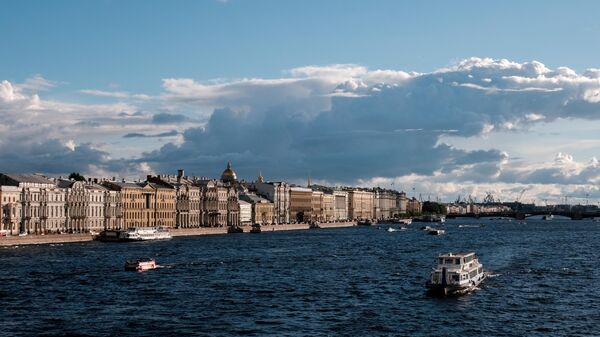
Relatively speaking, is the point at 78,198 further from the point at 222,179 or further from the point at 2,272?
the point at 222,179

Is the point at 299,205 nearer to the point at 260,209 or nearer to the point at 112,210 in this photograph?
the point at 260,209

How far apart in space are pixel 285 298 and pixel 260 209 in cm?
12929

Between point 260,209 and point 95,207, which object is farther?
point 260,209

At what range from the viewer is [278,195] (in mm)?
184625

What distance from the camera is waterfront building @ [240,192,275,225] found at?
17050cm

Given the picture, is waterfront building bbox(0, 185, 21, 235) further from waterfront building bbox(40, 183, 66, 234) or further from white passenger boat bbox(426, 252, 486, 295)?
white passenger boat bbox(426, 252, 486, 295)

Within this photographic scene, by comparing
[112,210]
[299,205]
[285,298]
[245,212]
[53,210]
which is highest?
[299,205]

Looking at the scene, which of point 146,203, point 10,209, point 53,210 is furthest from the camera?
point 146,203

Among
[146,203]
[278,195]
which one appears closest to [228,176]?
[278,195]

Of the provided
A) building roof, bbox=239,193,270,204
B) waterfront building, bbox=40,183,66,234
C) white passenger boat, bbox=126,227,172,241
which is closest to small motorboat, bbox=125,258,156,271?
white passenger boat, bbox=126,227,172,241

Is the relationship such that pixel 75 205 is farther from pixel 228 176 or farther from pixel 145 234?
pixel 228 176

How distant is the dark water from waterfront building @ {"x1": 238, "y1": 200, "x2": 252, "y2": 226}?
3549 inches

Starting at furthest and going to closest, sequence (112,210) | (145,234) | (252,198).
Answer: (252,198), (112,210), (145,234)

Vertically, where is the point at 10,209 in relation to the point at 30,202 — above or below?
below
